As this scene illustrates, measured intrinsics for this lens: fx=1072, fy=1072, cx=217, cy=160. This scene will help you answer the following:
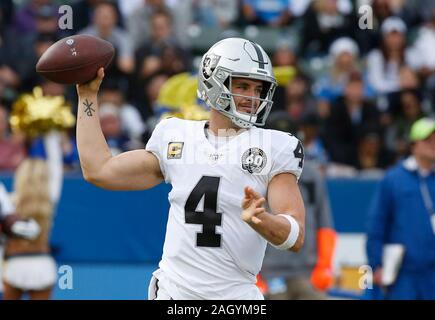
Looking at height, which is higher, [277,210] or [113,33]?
[277,210]

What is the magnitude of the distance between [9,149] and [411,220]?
410 cm

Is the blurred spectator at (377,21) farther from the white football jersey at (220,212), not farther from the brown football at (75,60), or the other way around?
the white football jersey at (220,212)

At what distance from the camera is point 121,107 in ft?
36.1

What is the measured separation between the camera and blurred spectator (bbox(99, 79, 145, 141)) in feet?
35.6

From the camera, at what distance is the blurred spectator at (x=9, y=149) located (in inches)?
392

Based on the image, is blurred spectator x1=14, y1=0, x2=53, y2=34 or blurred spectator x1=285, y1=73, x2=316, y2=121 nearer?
blurred spectator x1=285, y1=73, x2=316, y2=121

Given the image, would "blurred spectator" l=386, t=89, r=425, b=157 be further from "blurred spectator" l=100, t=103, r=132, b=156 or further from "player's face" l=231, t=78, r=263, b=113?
"player's face" l=231, t=78, r=263, b=113

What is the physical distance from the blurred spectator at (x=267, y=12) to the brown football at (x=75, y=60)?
771 centimetres

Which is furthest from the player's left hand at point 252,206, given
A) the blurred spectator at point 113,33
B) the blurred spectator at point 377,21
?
the blurred spectator at point 377,21

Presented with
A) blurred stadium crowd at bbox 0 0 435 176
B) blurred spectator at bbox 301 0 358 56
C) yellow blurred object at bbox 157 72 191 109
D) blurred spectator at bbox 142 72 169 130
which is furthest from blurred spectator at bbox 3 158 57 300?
blurred spectator at bbox 301 0 358 56

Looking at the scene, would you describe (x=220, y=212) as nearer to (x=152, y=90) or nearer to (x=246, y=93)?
(x=246, y=93)

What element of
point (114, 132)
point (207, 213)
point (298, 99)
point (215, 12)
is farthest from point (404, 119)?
point (207, 213)

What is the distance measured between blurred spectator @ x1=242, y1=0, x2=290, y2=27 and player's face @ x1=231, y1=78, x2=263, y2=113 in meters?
7.81

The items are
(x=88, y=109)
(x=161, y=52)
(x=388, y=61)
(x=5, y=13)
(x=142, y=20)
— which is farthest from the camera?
(x=388, y=61)
